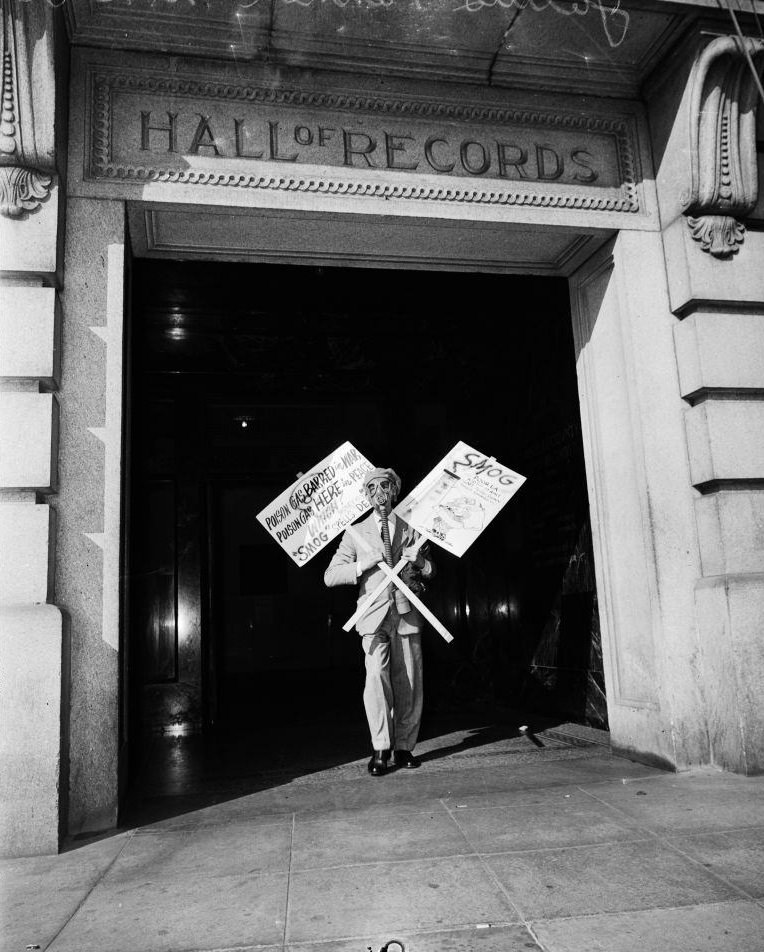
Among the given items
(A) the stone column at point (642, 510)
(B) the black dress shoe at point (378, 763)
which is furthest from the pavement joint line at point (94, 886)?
(A) the stone column at point (642, 510)

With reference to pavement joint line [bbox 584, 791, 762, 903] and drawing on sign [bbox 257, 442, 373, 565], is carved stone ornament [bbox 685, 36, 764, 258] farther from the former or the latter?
pavement joint line [bbox 584, 791, 762, 903]

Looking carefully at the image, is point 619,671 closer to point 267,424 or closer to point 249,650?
point 267,424

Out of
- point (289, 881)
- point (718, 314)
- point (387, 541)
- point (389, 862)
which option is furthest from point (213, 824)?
point (718, 314)

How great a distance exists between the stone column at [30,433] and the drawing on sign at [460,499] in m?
2.58

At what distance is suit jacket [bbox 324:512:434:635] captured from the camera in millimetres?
5625

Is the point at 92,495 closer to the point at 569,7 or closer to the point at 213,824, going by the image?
the point at 213,824

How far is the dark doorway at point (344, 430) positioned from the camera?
313 inches

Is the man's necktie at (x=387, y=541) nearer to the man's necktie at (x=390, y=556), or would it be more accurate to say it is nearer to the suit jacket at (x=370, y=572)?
the man's necktie at (x=390, y=556)

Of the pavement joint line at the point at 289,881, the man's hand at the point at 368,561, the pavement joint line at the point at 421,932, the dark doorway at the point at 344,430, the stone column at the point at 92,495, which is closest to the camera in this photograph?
the pavement joint line at the point at 421,932

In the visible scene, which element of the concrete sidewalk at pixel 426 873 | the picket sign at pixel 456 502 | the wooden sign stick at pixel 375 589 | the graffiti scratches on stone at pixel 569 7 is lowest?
the concrete sidewalk at pixel 426 873

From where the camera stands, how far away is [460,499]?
580 centimetres

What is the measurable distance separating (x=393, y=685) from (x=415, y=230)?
336cm

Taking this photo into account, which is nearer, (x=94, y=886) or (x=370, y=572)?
(x=94, y=886)

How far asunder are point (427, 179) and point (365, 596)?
2997 mm
